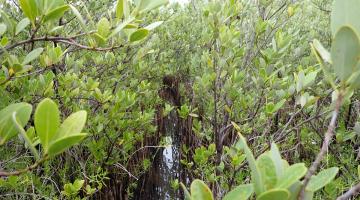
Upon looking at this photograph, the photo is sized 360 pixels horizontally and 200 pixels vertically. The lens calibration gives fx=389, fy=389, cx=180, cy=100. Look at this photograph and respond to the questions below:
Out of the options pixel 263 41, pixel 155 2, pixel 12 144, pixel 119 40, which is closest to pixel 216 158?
pixel 263 41

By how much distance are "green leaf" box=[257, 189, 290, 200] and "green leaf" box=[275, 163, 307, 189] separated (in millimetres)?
35

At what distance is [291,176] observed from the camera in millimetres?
530

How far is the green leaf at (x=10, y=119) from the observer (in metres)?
0.67

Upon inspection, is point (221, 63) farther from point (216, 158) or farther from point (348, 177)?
point (348, 177)

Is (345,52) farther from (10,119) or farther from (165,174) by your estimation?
(165,174)

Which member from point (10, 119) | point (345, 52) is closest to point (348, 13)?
point (345, 52)

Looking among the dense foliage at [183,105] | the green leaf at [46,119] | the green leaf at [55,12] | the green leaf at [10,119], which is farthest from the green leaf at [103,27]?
the green leaf at [46,119]

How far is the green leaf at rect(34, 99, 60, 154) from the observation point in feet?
1.78

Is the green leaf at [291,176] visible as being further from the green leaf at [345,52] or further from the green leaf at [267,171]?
the green leaf at [345,52]

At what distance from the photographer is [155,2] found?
96 cm

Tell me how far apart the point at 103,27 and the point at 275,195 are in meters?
0.69

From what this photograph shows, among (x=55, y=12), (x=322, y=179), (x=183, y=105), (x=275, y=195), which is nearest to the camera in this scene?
(x=275, y=195)

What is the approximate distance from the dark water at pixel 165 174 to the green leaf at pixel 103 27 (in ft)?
8.70

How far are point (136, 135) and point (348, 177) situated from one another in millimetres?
1333
